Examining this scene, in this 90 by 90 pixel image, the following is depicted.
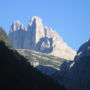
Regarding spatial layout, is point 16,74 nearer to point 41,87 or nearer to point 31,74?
point 41,87

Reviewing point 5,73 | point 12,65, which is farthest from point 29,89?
point 12,65

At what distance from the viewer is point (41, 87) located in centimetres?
14988

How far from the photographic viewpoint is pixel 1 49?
509 feet

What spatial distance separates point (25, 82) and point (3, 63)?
7956 mm

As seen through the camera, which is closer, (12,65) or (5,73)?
(5,73)

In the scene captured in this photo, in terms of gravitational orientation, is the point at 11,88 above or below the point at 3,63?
below

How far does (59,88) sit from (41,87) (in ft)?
47.3

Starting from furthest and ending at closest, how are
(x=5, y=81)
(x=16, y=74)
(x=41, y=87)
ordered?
(x=41, y=87), (x=16, y=74), (x=5, y=81)

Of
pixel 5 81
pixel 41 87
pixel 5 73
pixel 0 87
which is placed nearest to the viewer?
pixel 0 87

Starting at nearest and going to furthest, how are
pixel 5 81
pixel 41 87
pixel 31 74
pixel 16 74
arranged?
pixel 5 81
pixel 16 74
pixel 41 87
pixel 31 74

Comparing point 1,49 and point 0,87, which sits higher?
point 1,49

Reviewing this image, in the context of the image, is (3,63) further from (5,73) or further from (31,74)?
(31,74)

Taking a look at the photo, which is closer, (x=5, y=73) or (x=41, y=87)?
(x=5, y=73)

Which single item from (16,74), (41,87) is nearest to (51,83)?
(41,87)
